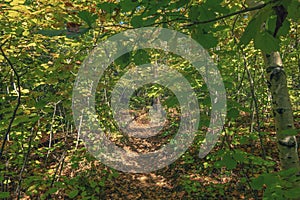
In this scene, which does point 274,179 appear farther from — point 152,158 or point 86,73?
point 152,158

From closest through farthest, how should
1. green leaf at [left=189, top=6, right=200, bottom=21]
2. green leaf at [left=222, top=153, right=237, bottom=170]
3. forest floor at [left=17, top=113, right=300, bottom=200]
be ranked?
green leaf at [left=189, top=6, right=200, bottom=21]
green leaf at [left=222, top=153, right=237, bottom=170]
forest floor at [left=17, top=113, right=300, bottom=200]

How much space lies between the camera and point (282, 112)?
1877mm

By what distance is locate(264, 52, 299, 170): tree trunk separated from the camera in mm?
1860

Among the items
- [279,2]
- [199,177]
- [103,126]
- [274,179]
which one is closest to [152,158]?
[199,177]

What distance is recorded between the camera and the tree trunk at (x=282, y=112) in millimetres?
1860

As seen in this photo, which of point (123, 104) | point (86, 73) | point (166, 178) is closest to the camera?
point (86, 73)

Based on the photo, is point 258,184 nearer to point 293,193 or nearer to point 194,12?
point 293,193

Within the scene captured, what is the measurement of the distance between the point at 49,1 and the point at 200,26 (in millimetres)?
1938

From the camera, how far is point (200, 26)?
112 cm

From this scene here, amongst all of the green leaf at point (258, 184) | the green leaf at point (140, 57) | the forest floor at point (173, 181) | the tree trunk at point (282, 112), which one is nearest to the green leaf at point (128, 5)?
the green leaf at point (140, 57)

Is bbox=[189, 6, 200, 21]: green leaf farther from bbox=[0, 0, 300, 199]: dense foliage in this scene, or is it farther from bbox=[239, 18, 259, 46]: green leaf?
bbox=[239, 18, 259, 46]: green leaf

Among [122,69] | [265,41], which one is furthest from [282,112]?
[122,69]

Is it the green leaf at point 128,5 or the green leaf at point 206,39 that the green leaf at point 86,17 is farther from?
the green leaf at point 206,39

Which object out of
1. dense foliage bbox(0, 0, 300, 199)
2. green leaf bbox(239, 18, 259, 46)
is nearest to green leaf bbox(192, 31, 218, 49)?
dense foliage bbox(0, 0, 300, 199)
